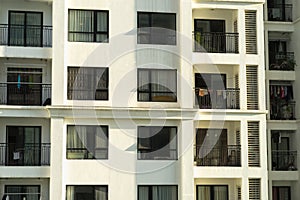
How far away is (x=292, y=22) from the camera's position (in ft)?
79.5

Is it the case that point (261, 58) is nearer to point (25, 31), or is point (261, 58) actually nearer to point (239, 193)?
point (239, 193)

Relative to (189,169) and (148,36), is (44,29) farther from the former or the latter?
(189,169)

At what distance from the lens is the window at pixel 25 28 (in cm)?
2138

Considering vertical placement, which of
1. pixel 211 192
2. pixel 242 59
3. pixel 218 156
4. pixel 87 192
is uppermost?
pixel 242 59

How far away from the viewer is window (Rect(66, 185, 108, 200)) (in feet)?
66.6

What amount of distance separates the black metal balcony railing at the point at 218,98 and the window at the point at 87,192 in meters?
4.75

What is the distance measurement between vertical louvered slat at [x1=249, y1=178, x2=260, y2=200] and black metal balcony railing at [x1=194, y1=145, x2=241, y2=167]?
31.5 inches

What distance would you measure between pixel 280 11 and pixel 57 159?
1152cm

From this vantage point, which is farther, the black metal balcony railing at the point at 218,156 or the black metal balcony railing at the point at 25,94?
the black metal balcony railing at the point at 218,156

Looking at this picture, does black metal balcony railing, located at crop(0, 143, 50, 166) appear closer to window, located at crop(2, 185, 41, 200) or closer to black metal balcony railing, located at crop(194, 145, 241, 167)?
window, located at crop(2, 185, 41, 200)

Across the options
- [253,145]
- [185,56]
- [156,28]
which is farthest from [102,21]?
[253,145]

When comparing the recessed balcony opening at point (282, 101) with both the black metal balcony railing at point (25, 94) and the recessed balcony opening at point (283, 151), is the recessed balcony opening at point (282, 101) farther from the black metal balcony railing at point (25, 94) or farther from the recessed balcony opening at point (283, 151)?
the black metal balcony railing at point (25, 94)

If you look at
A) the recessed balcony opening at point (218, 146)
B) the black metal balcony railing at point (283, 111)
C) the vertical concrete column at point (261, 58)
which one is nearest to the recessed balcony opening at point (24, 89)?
the recessed balcony opening at point (218, 146)

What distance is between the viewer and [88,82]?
68.7 feet
